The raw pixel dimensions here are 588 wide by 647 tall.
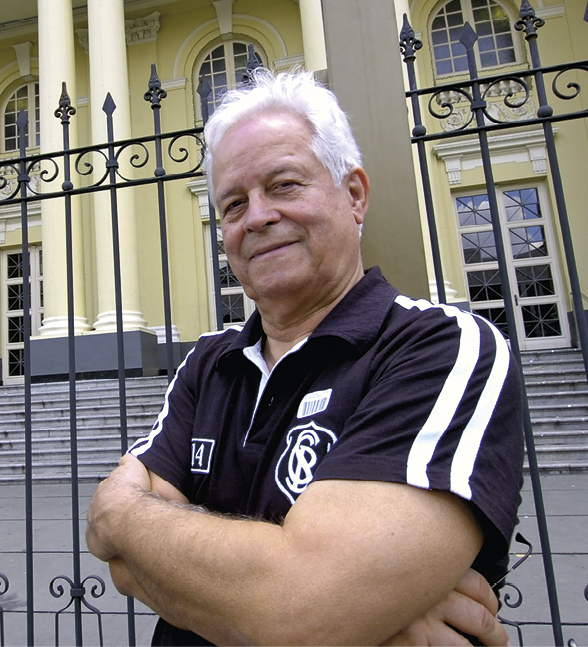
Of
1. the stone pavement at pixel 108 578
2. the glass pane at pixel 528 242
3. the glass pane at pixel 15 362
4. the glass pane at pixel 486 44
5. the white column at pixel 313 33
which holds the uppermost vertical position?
the glass pane at pixel 486 44

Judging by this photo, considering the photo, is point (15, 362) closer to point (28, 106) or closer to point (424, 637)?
point (28, 106)

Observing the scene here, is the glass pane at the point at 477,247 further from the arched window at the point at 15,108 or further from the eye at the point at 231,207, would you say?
the arched window at the point at 15,108

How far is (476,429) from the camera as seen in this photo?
3.07ft

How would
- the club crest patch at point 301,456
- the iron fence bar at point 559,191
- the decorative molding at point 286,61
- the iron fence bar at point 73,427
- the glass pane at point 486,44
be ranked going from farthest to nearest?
the decorative molding at point 286,61 → the glass pane at point 486,44 → the iron fence bar at point 73,427 → the iron fence bar at point 559,191 → the club crest patch at point 301,456

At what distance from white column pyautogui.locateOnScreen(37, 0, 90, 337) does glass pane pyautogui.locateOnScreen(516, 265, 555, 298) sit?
28.6 ft

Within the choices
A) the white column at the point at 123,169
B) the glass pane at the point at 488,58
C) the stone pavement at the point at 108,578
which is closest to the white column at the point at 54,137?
the white column at the point at 123,169

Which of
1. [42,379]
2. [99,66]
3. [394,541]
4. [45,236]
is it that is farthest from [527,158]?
[394,541]

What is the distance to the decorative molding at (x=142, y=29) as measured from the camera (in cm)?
1173

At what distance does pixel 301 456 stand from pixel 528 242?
34.6 ft

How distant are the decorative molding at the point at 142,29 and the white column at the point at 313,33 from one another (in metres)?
4.36

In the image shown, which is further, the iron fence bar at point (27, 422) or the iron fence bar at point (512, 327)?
the iron fence bar at point (27, 422)

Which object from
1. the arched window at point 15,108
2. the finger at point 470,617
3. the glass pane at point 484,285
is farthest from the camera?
the arched window at point 15,108

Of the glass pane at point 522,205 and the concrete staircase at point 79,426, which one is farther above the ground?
the glass pane at point 522,205

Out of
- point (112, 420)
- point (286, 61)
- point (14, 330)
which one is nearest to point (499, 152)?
point (286, 61)
